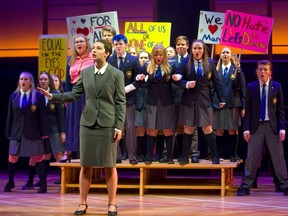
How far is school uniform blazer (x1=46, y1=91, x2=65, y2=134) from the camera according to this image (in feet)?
30.5

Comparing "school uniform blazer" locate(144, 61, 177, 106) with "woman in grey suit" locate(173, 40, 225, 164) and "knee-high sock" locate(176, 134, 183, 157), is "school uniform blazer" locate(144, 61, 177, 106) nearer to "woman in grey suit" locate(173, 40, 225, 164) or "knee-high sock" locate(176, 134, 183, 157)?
"woman in grey suit" locate(173, 40, 225, 164)

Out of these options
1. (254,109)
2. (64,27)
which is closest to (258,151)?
(254,109)

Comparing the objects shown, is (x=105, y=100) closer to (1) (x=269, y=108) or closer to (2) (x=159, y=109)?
(2) (x=159, y=109)

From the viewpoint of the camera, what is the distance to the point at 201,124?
8070 millimetres

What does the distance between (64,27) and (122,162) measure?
177 inches

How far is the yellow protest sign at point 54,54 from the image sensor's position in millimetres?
10797

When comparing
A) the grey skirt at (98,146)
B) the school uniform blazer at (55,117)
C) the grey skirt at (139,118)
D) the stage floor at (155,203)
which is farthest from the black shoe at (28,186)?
the grey skirt at (98,146)

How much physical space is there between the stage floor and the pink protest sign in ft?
6.86

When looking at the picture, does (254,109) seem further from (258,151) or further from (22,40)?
(22,40)

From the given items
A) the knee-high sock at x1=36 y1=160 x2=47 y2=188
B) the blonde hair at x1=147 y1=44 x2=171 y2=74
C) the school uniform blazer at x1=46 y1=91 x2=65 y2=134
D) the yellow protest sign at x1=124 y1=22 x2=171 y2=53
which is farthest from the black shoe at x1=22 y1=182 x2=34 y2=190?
the yellow protest sign at x1=124 y1=22 x2=171 y2=53

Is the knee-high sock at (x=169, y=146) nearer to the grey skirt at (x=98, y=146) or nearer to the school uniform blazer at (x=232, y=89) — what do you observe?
the school uniform blazer at (x=232, y=89)

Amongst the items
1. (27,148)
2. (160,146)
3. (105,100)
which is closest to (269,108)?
(160,146)

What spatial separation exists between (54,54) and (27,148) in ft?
8.61

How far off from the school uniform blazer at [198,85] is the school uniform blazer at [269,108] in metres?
0.37
